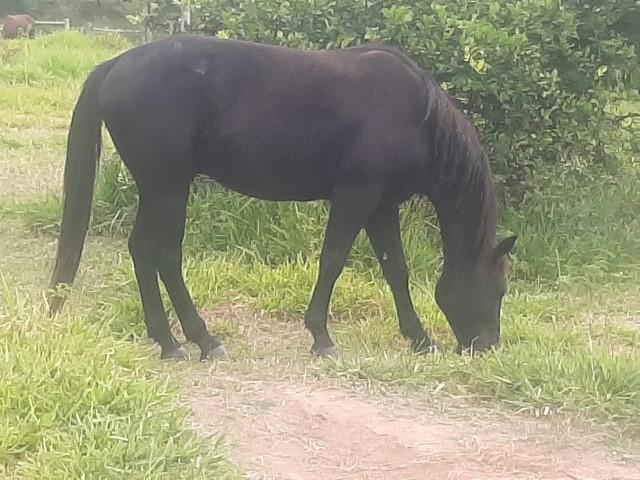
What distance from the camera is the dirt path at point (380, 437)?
3.10 meters

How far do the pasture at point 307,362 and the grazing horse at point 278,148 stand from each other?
0.93ft

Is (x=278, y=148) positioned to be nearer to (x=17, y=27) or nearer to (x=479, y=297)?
(x=479, y=297)

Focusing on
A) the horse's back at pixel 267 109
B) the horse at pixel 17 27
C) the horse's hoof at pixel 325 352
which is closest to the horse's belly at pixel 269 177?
the horse's back at pixel 267 109

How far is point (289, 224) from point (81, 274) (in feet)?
4.05

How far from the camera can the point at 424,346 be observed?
4598 millimetres

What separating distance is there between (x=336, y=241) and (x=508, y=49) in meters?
2.10

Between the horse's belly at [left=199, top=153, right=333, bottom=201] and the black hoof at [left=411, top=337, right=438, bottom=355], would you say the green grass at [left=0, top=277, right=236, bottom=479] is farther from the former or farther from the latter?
the black hoof at [left=411, top=337, right=438, bottom=355]

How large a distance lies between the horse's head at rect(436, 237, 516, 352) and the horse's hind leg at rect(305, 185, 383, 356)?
0.54 metres

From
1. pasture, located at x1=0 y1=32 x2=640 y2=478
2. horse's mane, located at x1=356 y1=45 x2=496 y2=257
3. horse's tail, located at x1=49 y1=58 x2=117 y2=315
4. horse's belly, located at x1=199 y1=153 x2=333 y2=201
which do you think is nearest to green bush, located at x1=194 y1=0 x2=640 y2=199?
pasture, located at x1=0 y1=32 x2=640 y2=478

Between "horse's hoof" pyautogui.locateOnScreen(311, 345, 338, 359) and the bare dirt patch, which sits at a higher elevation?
the bare dirt patch

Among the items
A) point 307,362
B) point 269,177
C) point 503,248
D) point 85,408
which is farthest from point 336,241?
A: point 85,408

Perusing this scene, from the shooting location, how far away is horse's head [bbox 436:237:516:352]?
176 inches

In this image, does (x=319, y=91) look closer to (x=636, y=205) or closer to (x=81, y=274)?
(x=81, y=274)

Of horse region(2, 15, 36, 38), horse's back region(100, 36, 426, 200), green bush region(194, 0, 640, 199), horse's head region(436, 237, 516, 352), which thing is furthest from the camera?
horse region(2, 15, 36, 38)
